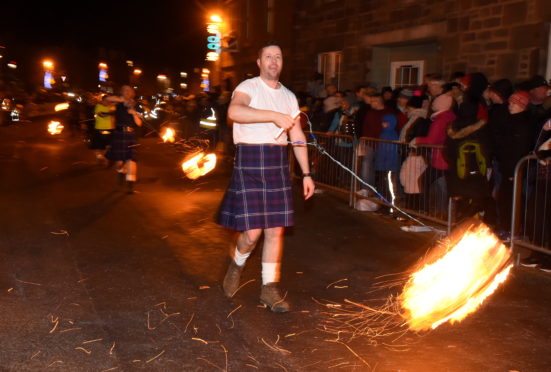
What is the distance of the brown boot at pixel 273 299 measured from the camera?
501cm

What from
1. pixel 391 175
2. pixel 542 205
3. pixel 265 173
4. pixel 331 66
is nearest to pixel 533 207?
pixel 542 205

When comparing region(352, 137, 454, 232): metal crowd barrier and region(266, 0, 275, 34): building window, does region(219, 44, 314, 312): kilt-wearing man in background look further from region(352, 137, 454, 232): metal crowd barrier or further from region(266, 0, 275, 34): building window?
region(266, 0, 275, 34): building window

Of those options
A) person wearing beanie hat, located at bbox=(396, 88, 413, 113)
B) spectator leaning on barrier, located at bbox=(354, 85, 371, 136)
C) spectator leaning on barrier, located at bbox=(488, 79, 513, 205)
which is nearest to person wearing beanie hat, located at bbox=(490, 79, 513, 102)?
spectator leaning on barrier, located at bbox=(488, 79, 513, 205)

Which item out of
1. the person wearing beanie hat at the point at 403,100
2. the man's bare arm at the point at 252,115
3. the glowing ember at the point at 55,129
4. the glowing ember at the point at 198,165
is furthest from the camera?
the glowing ember at the point at 55,129

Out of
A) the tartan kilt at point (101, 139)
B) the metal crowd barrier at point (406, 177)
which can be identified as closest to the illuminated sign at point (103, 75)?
the tartan kilt at point (101, 139)

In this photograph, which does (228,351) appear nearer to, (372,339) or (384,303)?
(372,339)

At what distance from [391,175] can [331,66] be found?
9.22 metres

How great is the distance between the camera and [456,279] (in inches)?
227

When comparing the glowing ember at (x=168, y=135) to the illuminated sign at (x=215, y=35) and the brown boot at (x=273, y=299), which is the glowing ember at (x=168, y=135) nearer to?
the illuminated sign at (x=215, y=35)

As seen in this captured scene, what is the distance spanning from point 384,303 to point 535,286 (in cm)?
171

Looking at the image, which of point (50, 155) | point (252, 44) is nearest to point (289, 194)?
point (50, 155)

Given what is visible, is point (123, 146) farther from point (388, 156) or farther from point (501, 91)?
point (501, 91)

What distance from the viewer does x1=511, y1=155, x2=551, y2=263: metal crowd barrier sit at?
667 centimetres

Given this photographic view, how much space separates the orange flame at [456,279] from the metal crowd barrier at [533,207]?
10.6 inches
